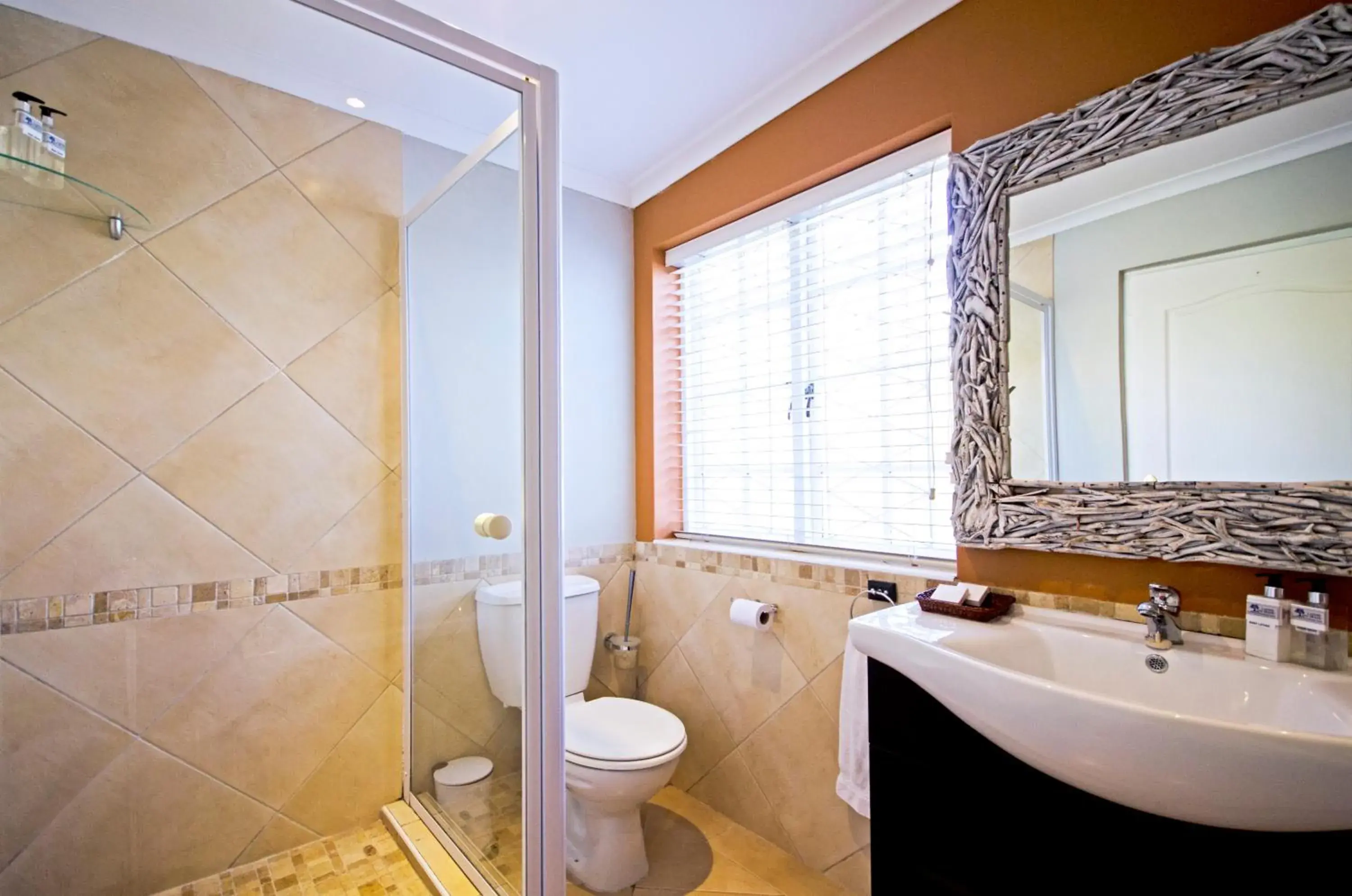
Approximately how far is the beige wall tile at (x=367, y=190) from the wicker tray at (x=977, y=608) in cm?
172

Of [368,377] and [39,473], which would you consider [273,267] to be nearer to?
[368,377]

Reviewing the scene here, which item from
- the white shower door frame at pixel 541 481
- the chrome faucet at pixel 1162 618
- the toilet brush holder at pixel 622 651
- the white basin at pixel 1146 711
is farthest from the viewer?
the toilet brush holder at pixel 622 651

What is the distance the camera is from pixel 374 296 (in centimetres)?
184

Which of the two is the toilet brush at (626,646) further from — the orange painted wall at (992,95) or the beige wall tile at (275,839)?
the orange painted wall at (992,95)

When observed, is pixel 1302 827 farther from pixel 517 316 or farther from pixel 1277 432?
pixel 517 316

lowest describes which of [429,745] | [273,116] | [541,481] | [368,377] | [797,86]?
[429,745]

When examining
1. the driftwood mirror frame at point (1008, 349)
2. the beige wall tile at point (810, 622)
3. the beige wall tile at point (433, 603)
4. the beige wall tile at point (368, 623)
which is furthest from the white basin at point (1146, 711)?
the beige wall tile at point (368, 623)

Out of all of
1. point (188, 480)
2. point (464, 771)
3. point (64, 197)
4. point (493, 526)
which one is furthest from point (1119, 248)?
point (64, 197)

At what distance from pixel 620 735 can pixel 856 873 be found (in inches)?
28.2

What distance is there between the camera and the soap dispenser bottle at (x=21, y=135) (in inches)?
52.7

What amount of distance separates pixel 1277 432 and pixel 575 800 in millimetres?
1793

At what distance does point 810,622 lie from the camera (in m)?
1.74

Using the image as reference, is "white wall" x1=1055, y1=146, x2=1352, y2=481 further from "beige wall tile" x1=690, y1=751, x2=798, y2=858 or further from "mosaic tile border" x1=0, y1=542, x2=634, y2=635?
"beige wall tile" x1=690, y1=751, x2=798, y2=858

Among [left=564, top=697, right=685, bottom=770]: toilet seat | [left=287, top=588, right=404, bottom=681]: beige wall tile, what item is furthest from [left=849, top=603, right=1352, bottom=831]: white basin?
[left=287, top=588, right=404, bottom=681]: beige wall tile
